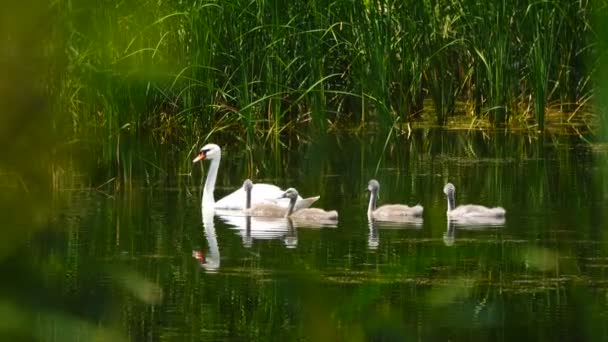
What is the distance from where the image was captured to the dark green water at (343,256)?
107cm

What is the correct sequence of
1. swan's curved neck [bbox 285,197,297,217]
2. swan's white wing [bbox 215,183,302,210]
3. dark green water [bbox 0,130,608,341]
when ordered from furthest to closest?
swan's white wing [bbox 215,183,302,210]
swan's curved neck [bbox 285,197,297,217]
dark green water [bbox 0,130,608,341]

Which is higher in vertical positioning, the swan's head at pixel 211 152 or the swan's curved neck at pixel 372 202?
the swan's head at pixel 211 152

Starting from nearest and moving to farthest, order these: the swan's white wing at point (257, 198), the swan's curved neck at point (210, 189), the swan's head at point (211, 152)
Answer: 1. the swan's white wing at point (257, 198)
2. the swan's curved neck at point (210, 189)
3. the swan's head at point (211, 152)

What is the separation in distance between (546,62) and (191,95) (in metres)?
3.47

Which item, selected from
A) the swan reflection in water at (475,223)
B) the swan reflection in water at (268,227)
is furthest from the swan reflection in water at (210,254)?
the swan reflection in water at (475,223)

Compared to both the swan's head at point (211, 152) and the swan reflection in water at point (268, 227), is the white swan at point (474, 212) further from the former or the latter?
the swan's head at point (211, 152)

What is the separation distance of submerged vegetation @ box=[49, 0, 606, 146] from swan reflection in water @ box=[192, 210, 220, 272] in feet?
8.31

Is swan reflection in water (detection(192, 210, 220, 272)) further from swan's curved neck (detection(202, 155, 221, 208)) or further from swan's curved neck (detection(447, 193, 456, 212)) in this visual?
swan's curved neck (detection(447, 193, 456, 212))

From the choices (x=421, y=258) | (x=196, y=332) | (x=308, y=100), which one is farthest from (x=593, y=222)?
(x=421, y=258)

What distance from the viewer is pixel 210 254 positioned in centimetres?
773

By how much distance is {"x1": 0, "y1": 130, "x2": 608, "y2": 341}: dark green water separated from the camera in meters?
1.07

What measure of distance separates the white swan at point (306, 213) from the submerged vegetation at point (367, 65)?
6.36 ft

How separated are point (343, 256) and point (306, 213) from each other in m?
1.61

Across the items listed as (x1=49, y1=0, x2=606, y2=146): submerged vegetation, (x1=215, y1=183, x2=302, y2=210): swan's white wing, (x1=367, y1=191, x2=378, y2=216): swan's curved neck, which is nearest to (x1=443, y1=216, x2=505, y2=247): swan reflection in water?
(x1=367, y1=191, x2=378, y2=216): swan's curved neck
